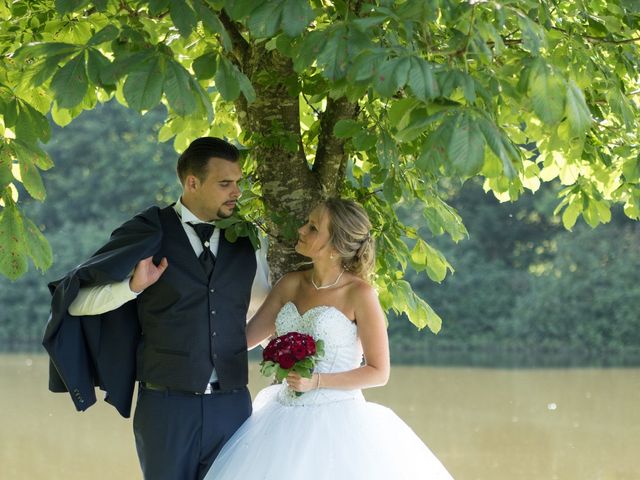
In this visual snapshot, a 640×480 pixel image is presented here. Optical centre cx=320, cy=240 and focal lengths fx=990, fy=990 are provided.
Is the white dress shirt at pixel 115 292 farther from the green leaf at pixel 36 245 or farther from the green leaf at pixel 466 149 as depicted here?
the green leaf at pixel 466 149

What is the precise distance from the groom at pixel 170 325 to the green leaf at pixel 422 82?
1007 millimetres

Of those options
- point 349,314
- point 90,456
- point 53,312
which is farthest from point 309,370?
point 90,456

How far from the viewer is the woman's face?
330 cm

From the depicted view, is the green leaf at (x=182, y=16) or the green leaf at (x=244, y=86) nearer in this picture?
the green leaf at (x=182, y=16)

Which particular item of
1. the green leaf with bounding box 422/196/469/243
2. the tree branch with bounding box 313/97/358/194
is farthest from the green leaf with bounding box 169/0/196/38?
the green leaf with bounding box 422/196/469/243

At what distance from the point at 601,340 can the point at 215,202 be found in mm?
15285

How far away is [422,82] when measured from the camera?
2.33 m

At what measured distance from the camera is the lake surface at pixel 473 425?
949cm

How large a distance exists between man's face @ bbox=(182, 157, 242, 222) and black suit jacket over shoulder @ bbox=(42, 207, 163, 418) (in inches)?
5.4

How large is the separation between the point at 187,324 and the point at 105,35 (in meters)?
1.02

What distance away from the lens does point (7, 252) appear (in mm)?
2652

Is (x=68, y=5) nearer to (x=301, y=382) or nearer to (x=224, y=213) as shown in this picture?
(x=224, y=213)

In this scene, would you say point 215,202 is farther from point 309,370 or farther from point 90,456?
point 90,456

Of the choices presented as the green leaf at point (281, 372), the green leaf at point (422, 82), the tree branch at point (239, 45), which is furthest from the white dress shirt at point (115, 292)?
the green leaf at point (422, 82)
